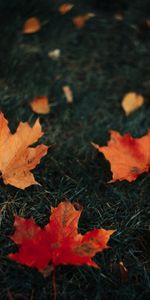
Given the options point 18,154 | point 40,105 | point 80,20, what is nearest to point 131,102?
point 40,105

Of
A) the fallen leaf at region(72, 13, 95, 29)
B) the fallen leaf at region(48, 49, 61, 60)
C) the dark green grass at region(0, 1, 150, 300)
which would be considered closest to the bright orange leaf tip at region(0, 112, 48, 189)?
the dark green grass at region(0, 1, 150, 300)

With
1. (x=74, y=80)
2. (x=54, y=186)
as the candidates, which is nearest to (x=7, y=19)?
(x=74, y=80)

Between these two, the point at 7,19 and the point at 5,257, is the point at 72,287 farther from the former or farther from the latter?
the point at 7,19

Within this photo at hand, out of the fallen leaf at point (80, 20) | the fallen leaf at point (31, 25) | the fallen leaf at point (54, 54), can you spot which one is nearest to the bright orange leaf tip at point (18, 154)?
the fallen leaf at point (54, 54)

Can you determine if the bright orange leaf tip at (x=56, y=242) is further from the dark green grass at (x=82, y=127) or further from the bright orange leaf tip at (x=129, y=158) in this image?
the bright orange leaf tip at (x=129, y=158)

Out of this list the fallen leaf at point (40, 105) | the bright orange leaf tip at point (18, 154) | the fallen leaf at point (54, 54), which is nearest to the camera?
the bright orange leaf tip at point (18, 154)

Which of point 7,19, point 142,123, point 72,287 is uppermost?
point 7,19

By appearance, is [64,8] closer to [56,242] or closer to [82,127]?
[82,127]
